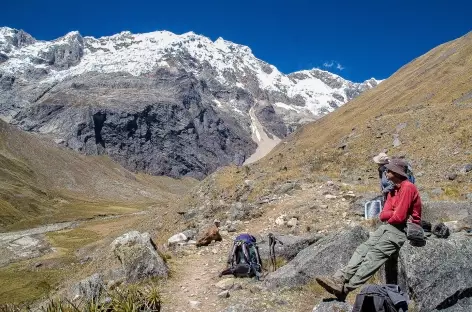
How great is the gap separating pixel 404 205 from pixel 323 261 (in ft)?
12.1

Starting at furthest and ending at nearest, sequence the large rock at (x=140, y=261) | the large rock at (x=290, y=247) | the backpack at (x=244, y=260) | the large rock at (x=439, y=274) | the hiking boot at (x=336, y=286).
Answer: the large rock at (x=290, y=247)
the large rock at (x=140, y=261)
the backpack at (x=244, y=260)
the hiking boot at (x=336, y=286)
the large rock at (x=439, y=274)

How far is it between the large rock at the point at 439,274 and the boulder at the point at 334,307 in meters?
1.30

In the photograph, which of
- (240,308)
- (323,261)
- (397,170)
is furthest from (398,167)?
(240,308)

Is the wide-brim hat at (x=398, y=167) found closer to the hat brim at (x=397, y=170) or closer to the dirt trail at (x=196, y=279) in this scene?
the hat brim at (x=397, y=170)

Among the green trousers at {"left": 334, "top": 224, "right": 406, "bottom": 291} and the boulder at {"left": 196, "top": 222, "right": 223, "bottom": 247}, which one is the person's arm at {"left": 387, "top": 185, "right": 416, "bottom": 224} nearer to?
the green trousers at {"left": 334, "top": 224, "right": 406, "bottom": 291}

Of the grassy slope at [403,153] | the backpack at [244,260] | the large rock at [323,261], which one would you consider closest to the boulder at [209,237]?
the backpack at [244,260]

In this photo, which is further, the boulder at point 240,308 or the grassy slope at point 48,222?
the grassy slope at point 48,222

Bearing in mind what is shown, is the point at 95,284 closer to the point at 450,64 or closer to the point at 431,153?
the point at 431,153

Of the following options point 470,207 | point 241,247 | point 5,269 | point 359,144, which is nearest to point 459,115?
point 359,144

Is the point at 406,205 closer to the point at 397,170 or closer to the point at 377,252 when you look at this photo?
the point at 397,170

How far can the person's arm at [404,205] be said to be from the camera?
29.9 ft

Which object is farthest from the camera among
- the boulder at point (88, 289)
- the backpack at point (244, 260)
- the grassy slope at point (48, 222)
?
the grassy slope at point (48, 222)

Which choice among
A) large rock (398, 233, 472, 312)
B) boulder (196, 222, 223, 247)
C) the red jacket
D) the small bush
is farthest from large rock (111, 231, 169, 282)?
the red jacket

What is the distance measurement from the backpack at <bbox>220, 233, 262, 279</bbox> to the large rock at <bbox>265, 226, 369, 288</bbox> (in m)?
1.45
